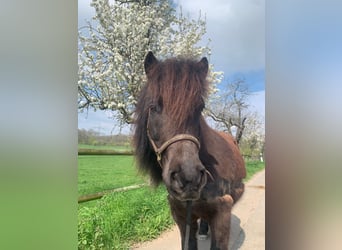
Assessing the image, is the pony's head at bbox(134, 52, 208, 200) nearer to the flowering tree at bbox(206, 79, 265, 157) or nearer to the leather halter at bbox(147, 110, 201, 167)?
the leather halter at bbox(147, 110, 201, 167)

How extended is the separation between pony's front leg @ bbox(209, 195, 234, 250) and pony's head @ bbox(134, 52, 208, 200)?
0.72 feet

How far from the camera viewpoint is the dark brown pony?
5.73 feet

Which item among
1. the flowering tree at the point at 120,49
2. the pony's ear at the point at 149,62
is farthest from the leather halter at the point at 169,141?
the pony's ear at the point at 149,62

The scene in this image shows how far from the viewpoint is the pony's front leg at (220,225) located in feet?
6.41

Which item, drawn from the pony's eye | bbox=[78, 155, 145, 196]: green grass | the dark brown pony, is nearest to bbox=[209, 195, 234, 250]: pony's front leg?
the dark brown pony

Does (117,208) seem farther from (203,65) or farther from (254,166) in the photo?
(203,65)

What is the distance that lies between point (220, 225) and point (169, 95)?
0.76 m

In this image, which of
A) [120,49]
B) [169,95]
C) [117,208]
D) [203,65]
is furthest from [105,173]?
[203,65]

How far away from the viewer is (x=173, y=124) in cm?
176

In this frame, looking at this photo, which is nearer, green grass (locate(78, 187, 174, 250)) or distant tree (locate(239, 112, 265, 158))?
green grass (locate(78, 187, 174, 250))
